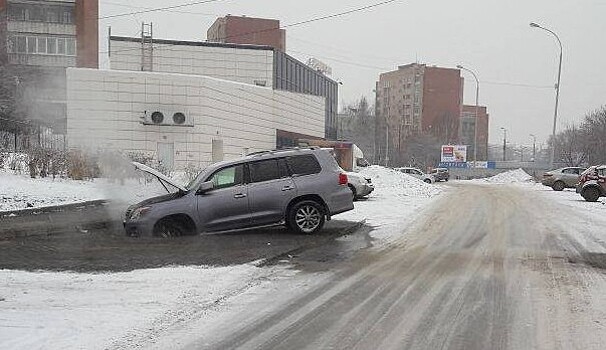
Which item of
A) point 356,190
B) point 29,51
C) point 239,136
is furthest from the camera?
point 29,51

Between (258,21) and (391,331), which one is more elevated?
(258,21)

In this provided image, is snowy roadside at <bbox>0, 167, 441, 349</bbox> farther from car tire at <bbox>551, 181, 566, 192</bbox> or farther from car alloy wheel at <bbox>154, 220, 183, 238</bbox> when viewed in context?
car tire at <bbox>551, 181, 566, 192</bbox>

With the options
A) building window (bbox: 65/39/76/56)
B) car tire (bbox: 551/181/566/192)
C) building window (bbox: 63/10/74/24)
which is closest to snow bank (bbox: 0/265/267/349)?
car tire (bbox: 551/181/566/192)

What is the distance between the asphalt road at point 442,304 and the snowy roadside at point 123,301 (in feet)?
1.40

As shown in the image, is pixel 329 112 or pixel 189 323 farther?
pixel 329 112

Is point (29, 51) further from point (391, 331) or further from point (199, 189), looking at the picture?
point (391, 331)

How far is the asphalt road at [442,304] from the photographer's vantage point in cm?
507

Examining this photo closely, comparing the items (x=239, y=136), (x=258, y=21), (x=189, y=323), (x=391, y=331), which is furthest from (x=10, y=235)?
(x=258, y=21)

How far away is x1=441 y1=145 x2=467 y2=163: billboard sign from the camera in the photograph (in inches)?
2709

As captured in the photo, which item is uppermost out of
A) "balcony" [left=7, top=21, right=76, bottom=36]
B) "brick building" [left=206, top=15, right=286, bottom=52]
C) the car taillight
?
"brick building" [left=206, top=15, right=286, bottom=52]

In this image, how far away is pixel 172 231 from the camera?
1084 centimetres

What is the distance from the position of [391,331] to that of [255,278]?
8.55ft

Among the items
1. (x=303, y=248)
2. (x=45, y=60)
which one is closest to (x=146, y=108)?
(x=45, y=60)

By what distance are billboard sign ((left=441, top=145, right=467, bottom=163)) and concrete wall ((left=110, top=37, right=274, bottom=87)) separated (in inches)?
1113
